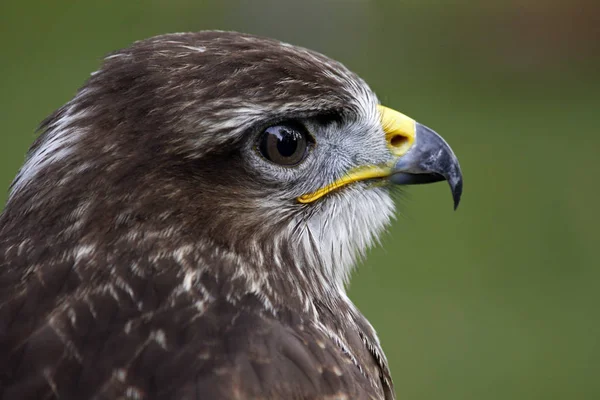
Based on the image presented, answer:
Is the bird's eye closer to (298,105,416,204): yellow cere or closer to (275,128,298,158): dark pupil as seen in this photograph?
(275,128,298,158): dark pupil

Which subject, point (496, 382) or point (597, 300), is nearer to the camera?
point (496, 382)

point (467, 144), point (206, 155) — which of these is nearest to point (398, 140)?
point (206, 155)

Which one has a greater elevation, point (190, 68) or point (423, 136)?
point (190, 68)

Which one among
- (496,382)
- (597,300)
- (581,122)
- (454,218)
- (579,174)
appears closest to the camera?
(496,382)

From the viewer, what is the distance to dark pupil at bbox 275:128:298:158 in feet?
10.1

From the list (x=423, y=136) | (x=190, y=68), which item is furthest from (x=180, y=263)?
(x=423, y=136)

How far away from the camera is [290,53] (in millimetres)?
3125

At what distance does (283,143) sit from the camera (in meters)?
3.07

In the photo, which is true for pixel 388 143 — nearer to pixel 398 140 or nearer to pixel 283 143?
pixel 398 140

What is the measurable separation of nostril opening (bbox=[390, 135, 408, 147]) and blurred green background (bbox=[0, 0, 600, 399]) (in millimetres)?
358

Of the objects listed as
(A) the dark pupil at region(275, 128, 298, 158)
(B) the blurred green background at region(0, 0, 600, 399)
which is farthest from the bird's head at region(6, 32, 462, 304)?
(B) the blurred green background at region(0, 0, 600, 399)

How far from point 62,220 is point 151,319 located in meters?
0.41

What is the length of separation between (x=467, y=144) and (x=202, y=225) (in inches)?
372

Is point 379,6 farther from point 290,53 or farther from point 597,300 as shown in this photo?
point 290,53
